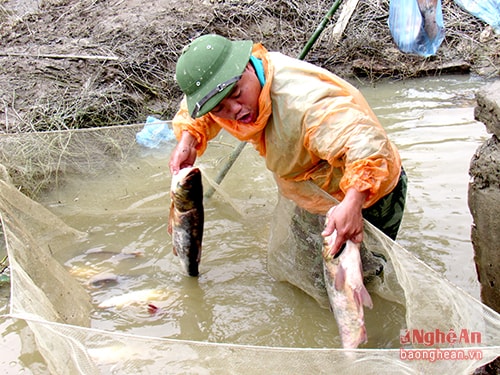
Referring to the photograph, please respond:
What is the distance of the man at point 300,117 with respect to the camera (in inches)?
108

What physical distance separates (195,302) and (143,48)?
16.6ft

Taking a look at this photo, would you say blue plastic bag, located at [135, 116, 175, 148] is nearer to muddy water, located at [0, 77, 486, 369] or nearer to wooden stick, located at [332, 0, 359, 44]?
muddy water, located at [0, 77, 486, 369]

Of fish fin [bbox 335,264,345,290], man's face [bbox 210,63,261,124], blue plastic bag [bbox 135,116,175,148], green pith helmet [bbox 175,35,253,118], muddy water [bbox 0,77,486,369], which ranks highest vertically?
green pith helmet [bbox 175,35,253,118]

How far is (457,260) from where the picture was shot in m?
4.25

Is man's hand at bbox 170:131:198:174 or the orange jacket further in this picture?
man's hand at bbox 170:131:198:174

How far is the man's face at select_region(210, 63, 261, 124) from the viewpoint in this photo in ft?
9.66

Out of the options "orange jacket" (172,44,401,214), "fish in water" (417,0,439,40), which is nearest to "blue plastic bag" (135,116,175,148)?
"orange jacket" (172,44,401,214)

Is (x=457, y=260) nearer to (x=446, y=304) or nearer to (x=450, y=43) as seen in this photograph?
(x=446, y=304)

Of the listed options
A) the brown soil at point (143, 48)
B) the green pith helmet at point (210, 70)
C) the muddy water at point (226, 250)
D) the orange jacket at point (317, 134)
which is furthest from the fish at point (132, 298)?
the brown soil at point (143, 48)

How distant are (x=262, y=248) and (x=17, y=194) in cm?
187

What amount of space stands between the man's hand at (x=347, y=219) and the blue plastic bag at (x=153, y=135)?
9.21ft

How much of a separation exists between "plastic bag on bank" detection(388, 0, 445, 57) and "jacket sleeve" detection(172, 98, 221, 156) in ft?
7.73

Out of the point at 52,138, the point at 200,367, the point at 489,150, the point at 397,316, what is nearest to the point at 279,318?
the point at 397,316

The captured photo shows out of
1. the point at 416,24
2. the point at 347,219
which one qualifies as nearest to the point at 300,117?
the point at 347,219
